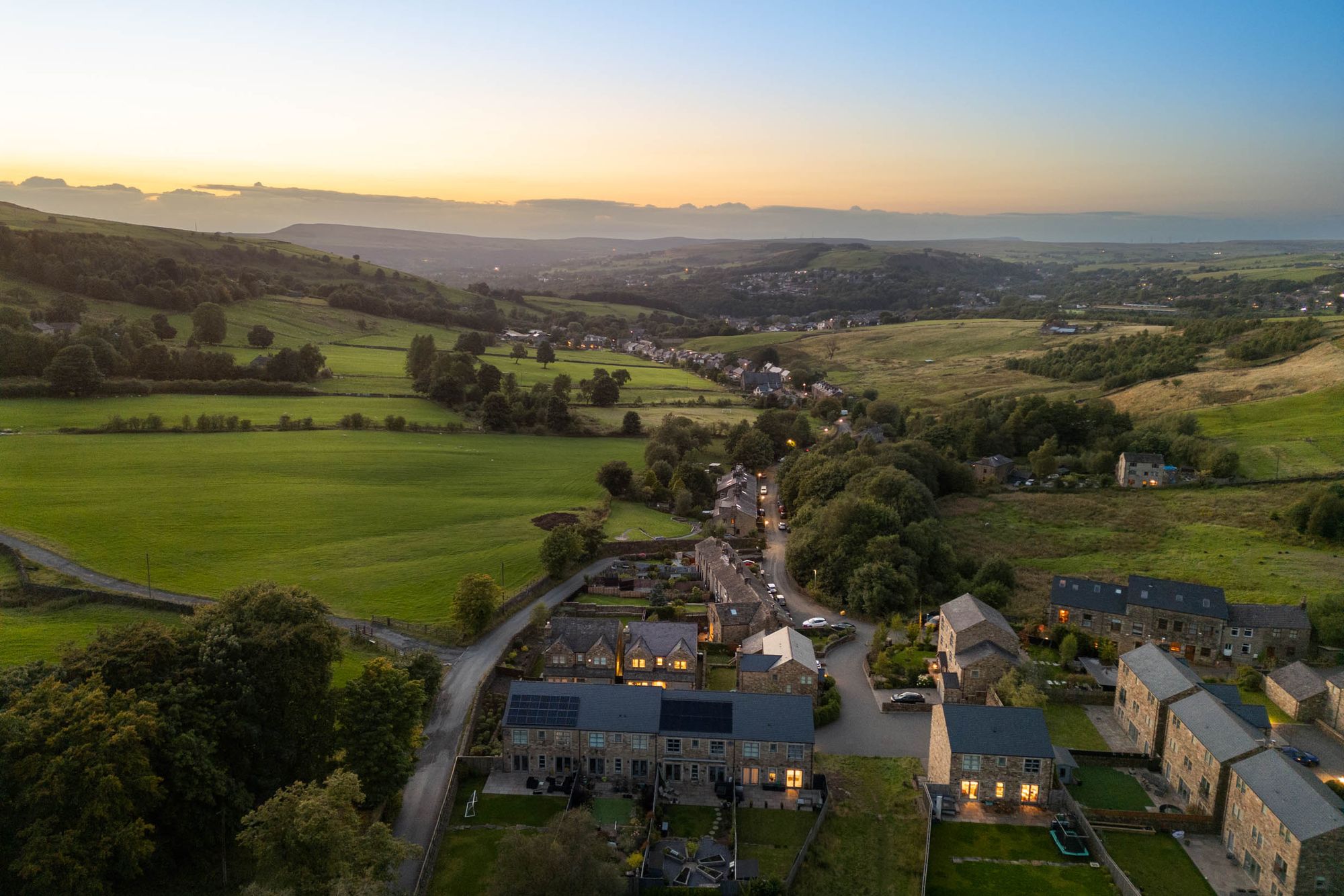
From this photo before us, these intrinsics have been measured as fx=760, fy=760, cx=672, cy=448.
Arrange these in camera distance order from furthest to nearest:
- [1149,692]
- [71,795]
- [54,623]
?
[54,623]
[1149,692]
[71,795]

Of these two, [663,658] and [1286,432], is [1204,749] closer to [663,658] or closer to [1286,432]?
[663,658]

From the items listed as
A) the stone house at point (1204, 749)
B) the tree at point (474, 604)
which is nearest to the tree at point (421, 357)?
the tree at point (474, 604)

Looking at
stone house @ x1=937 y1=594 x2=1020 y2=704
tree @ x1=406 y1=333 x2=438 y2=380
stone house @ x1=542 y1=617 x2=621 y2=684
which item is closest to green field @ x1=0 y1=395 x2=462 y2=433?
tree @ x1=406 y1=333 x2=438 y2=380

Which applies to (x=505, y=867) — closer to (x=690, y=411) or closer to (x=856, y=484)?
(x=856, y=484)

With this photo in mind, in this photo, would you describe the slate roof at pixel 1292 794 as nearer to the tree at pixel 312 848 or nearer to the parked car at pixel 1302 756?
the parked car at pixel 1302 756

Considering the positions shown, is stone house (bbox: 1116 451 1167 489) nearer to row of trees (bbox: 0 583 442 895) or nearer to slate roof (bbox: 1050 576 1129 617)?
slate roof (bbox: 1050 576 1129 617)

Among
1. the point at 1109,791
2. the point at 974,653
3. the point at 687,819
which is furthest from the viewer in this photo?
the point at 974,653

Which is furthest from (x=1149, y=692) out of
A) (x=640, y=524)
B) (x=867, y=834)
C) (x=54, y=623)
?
(x=54, y=623)
